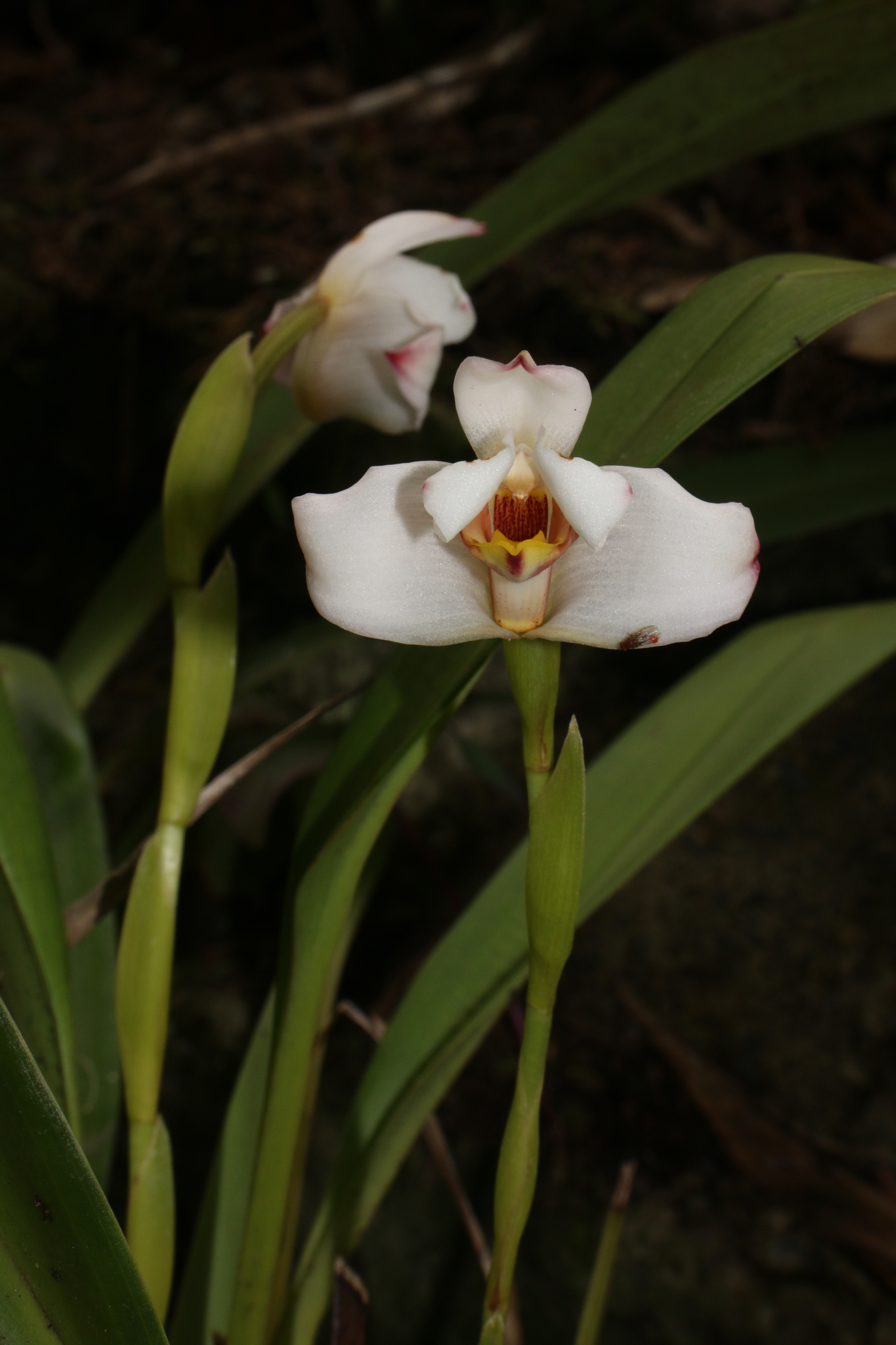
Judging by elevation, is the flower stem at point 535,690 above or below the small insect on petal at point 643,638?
below

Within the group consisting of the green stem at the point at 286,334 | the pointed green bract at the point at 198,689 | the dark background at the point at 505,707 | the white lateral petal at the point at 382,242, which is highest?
the white lateral petal at the point at 382,242

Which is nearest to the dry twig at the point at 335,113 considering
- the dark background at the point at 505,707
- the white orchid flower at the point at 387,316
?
the dark background at the point at 505,707

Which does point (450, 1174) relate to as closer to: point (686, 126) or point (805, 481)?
point (805, 481)

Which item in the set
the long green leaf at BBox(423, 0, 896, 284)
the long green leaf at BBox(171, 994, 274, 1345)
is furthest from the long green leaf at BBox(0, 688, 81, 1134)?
the long green leaf at BBox(423, 0, 896, 284)

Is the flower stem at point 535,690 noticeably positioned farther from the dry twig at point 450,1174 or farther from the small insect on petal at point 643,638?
the dry twig at point 450,1174

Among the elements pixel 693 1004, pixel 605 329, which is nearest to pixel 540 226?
pixel 605 329

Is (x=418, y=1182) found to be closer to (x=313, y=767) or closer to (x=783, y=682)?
(x=313, y=767)
